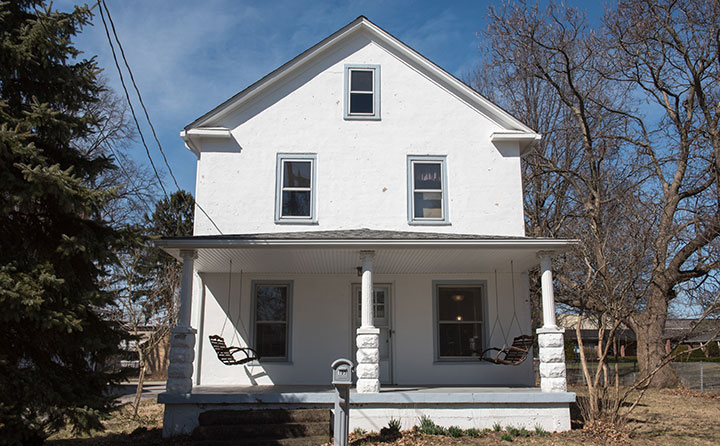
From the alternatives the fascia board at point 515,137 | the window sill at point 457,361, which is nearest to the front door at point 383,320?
the window sill at point 457,361

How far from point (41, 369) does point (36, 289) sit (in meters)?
1.11

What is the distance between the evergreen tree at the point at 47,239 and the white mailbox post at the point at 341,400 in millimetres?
2908

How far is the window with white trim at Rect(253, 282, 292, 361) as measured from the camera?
37.8 ft

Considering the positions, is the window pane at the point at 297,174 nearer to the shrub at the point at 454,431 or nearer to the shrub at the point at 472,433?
the shrub at the point at 454,431

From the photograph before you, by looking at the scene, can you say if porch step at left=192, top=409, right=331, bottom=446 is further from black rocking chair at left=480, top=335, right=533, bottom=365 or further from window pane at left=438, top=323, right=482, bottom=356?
window pane at left=438, top=323, right=482, bottom=356

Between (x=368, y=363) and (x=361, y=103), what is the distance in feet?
19.3

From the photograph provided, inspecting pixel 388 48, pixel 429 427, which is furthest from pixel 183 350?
pixel 388 48

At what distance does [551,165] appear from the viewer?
19.7 m

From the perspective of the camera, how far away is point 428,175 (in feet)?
39.6

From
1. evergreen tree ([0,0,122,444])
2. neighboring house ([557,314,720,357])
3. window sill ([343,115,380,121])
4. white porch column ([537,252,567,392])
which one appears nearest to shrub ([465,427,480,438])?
white porch column ([537,252,567,392])

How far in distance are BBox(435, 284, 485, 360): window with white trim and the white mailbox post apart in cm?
408

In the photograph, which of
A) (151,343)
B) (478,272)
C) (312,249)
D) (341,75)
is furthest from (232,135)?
(478,272)

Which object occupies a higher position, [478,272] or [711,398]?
[478,272]

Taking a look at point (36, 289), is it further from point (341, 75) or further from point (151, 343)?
point (341, 75)
